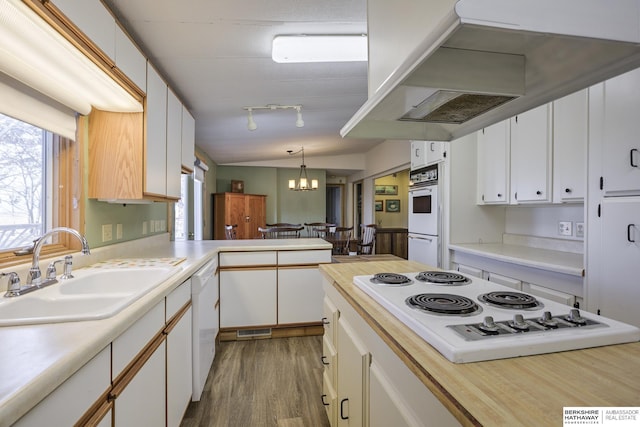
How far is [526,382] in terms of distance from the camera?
0.57m

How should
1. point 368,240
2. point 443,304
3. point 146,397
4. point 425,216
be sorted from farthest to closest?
point 368,240 → point 425,216 → point 146,397 → point 443,304

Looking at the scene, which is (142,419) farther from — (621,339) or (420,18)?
(420,18)

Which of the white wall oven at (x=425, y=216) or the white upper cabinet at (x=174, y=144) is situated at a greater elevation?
the white upper cabinet at (x=174, y=144)

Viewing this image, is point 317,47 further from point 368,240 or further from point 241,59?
point 368,240

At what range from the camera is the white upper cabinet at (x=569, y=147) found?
2031 millimetres

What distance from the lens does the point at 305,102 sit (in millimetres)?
3176

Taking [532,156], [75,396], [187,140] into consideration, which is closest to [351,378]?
[75,396]

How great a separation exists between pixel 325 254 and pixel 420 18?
88.8 inches

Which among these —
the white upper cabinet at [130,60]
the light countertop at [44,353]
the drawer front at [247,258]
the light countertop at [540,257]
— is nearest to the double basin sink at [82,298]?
the light countertop at [44,353]

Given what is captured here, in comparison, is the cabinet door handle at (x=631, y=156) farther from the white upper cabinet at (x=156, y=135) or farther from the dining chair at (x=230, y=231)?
the dining chair at (x=230, y=231)

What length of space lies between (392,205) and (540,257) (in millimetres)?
6240

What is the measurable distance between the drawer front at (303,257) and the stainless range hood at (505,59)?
1710mm

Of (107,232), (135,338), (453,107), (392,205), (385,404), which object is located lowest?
(385,404)

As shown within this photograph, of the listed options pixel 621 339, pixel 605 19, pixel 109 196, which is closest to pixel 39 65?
pixel 109 196
